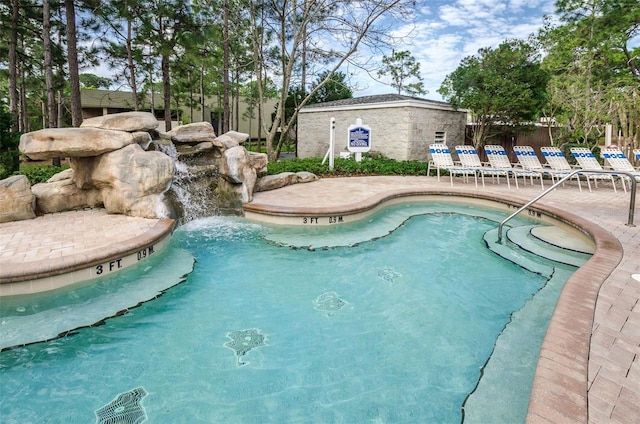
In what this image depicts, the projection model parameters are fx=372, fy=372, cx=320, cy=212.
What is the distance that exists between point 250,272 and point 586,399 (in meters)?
3.70

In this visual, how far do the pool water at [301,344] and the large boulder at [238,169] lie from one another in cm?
246

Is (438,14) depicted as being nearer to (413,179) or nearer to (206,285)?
(413,179)

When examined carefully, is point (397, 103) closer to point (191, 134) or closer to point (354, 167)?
point (354, 167)

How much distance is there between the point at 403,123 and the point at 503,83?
3537 millimetres

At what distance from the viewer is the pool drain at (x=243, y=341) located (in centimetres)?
315

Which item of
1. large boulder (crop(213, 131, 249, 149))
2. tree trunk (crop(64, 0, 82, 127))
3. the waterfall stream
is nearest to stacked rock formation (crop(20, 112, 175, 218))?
the waterfall stream

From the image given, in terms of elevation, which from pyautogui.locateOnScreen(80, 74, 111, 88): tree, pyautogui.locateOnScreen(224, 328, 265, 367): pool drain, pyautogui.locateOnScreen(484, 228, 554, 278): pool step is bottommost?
pyautogui.locateOnScreen(224, 328, 265, 367): pool drain

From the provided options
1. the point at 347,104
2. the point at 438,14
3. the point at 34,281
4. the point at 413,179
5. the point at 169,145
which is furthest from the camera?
the point at 347,104

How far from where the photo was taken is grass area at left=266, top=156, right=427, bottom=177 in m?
11.8

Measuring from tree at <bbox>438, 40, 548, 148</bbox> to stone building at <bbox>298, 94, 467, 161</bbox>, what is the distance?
4.42 feet

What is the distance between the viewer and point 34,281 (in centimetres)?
387

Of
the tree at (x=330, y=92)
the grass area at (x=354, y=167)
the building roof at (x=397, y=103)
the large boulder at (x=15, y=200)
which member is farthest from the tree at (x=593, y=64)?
the large boulder at (x=15, y=200)

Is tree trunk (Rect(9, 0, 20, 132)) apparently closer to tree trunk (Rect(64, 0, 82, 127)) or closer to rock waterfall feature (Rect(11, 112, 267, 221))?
tree trunk (Rect(64, 0, 82, 127))

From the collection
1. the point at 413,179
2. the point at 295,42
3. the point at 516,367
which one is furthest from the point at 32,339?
the point at 295,42
